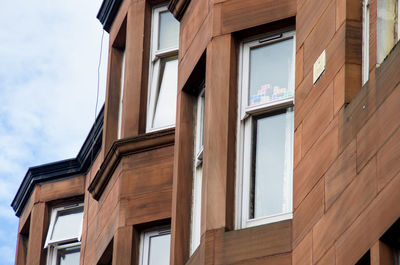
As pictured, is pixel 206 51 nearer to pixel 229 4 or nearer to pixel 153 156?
pixel 229 4

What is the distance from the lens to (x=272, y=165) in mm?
15273

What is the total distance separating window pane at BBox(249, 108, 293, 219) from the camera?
15.0 meters

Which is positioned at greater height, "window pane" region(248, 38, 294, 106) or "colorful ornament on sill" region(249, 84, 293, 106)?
"window pane" region(248, 38, 294, 106)

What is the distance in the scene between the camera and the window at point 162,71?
68.4ft

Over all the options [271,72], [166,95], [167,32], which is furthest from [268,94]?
[167,32]

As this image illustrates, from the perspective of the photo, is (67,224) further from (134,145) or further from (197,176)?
(197,176)

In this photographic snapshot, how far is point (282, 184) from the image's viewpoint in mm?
15023

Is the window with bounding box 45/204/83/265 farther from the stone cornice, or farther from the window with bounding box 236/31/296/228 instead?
the window with bounding box 236/31/296/228

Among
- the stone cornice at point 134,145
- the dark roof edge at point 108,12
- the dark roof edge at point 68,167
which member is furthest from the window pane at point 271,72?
the dark roof edge at point 68,167

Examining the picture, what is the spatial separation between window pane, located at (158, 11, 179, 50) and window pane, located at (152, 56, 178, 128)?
275mm

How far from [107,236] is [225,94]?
549 centimetres

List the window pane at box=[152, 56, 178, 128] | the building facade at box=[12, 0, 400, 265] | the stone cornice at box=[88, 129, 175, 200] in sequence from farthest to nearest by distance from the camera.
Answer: the window pane at box=[152, 56, 178, 128]
the stone cornice at box=[88, 129, 175, 200]
the building facade at box=[12, 0, 400, 265]

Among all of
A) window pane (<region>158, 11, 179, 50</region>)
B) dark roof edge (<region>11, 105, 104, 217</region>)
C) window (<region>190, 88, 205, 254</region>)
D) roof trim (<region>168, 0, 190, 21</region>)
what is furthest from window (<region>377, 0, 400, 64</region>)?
dark roof edge (<region>11, 105, 104, 217</region>)

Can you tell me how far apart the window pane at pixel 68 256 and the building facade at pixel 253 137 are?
2.46m
